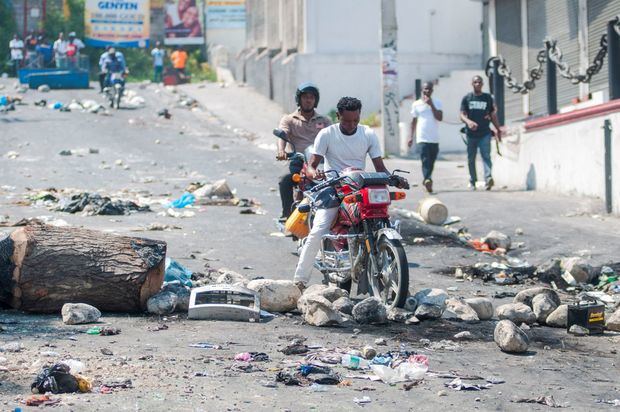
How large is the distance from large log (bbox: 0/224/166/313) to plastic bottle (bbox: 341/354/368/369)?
213cm

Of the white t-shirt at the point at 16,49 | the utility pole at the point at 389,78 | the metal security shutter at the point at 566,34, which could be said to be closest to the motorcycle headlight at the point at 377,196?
the metal security shutter at the point at 566,34

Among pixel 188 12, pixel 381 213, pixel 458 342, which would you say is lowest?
pixel 458 342

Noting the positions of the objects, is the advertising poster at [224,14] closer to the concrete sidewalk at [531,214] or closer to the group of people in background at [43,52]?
the group of people in background at [43,52]

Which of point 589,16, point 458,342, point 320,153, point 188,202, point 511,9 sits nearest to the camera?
point 458,342

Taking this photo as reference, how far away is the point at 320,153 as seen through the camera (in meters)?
9.52

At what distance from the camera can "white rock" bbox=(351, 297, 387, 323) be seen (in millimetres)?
8203

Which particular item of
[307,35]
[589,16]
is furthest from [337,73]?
[589,16]

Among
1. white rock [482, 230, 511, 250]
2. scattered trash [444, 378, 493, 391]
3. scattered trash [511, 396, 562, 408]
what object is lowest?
scattered trash [511, 396, 562, 408]

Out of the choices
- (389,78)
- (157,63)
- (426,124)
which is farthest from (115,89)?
(426,124)

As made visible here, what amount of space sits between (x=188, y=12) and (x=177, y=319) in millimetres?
47796

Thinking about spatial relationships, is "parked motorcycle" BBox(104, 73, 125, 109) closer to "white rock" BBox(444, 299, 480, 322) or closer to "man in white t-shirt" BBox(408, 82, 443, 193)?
"man in white t-shirt" BBox(408, 82, 443, 193)

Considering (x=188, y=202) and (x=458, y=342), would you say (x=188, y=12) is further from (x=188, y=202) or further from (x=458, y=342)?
(x=458, y=342)

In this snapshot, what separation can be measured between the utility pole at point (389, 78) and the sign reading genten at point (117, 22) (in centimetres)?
3156

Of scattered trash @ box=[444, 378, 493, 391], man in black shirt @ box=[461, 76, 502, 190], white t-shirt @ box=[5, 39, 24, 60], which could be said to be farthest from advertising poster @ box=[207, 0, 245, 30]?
scattered trash @ box=[444, 378, 493, 391]
